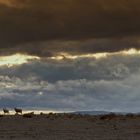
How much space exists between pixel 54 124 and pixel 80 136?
1243cm

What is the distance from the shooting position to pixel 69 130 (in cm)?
5262

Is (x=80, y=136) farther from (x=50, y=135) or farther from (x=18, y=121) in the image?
(x=18, y=121)

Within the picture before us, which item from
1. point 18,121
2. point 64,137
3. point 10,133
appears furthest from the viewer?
point 18,121

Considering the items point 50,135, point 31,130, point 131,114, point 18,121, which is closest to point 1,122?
point 18,121

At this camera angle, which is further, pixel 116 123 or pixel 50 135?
pixel 116 123

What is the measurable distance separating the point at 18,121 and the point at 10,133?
12.7 metres

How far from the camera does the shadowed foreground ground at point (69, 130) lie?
153 feet

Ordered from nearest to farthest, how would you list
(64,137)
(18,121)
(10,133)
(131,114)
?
(64,137) → (10,133) → (18,121) → (131,114)

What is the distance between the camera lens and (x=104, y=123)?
60.7 metres

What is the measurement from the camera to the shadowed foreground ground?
46.6 metres

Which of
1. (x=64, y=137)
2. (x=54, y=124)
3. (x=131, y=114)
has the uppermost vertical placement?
(x=131, y=114)

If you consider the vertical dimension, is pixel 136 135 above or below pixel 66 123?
below

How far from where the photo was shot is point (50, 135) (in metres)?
Result: 48.2

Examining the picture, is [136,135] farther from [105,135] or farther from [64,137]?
[64,137]
